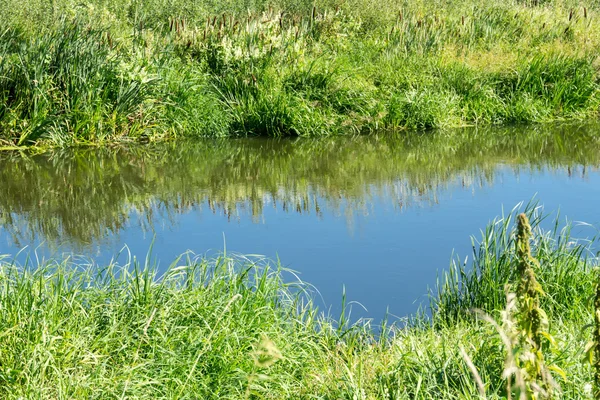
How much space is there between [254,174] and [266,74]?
3.12m

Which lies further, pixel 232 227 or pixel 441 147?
pixel 441 147

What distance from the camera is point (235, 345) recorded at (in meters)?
4.12

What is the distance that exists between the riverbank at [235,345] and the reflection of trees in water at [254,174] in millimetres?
2885

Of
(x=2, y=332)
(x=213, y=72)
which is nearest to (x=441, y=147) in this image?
(x=213, y=72)

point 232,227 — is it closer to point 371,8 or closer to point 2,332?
point 2,332

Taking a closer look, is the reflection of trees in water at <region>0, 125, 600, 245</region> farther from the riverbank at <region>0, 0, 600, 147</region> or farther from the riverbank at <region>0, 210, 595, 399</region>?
the riverbank at <region>0, 210, 595, 399</region>

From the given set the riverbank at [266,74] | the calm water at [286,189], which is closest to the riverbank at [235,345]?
the calm water at [286,189]

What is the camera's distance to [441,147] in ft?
37.6

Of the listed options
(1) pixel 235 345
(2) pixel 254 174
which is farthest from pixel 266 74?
(1) pixel 235 345

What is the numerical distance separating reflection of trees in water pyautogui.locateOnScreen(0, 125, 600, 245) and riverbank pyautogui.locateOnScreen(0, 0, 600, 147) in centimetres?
53

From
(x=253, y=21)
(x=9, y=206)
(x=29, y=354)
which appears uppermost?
(x=253, y=21)

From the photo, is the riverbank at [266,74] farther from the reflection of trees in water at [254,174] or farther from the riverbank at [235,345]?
the riverbank at [235,345]

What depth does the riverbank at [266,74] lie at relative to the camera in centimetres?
1124

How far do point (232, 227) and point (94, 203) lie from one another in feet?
5.79
